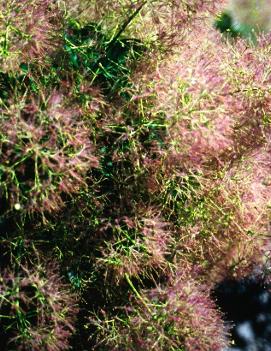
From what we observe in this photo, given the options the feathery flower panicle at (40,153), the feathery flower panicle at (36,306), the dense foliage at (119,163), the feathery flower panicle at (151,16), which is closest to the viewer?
the feathery flower panicle at (40,153)

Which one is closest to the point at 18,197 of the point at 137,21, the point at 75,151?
the point at 75,151

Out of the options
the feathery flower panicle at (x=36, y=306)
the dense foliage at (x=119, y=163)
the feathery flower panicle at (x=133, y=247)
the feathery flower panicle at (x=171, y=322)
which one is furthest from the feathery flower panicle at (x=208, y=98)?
the feathery flower panicle at (x=36, y=306)

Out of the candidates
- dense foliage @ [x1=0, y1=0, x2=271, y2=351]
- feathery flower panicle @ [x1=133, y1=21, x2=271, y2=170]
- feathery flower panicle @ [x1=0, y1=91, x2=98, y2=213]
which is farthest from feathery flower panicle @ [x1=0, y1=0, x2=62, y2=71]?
feathery flower panicle @ [x1=133, y1=21, x2=271, y2=170]

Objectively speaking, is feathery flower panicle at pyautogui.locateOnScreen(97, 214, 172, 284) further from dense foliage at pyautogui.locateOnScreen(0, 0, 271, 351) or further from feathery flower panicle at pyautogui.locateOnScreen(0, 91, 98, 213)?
feathery flower panicle at pyautogui.locateOnScreen(0, 91, 98, 213)

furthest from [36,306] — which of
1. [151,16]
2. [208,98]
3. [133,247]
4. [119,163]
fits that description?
[151,16]

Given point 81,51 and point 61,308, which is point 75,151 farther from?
point 61,308

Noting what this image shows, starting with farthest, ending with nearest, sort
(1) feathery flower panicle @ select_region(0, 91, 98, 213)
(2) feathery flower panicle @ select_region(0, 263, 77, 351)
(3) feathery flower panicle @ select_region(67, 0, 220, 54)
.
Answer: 1. (3) feathery flower panicle @ select_region(67, 0, 220, 54)
2. (2) feathery flower panicle @ select_region(0, 263, 77, 351)
3. (1) feathery flower panicle @ select_region(0, 91, 98, 213)

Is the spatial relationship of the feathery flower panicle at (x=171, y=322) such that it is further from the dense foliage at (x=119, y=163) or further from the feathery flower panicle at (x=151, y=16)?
the feathery flower panicle at (x=151, y=16)

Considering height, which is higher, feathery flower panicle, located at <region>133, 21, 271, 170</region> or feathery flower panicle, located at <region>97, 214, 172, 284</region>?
feathery flower panicle, located at <region>133, 21, 271, 170</region>
